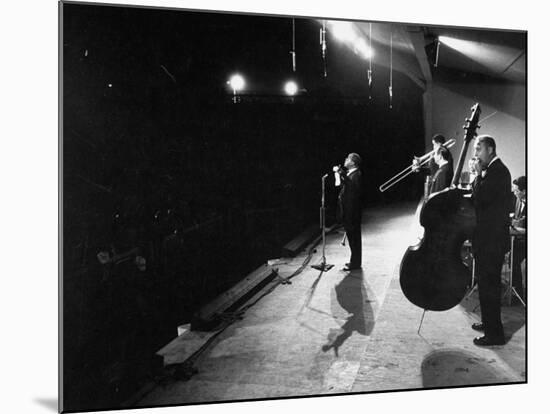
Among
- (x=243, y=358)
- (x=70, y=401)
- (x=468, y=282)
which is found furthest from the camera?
(x=468, y=282)

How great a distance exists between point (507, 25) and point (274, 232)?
1760 millimetres

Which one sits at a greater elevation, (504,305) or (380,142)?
(380,142)

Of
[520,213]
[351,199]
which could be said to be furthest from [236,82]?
[520,213]

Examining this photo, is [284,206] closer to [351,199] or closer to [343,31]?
[351,199]

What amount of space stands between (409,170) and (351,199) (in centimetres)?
35

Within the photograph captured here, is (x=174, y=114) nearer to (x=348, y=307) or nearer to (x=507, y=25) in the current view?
(x=348, y=307)

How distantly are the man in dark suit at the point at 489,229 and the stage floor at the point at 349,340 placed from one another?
7cm

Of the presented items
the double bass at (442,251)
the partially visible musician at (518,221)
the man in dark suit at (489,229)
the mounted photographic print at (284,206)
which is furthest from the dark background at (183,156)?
the partially visible musician at (518,221)

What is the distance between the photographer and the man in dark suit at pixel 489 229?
3006mm

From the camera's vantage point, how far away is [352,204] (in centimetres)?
297

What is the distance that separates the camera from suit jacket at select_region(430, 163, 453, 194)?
296cm

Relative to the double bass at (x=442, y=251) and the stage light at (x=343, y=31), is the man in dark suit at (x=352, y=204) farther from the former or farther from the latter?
the stage light at (x=343, y=31)

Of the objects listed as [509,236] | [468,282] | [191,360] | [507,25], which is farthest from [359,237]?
[507,25]

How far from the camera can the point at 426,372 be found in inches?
117
